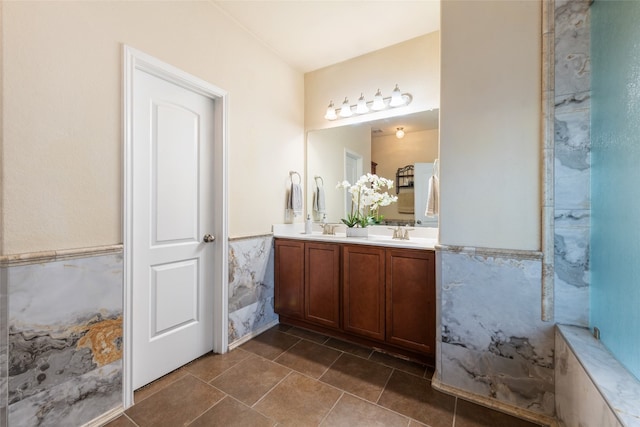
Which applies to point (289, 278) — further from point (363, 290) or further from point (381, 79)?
point (381, 79)

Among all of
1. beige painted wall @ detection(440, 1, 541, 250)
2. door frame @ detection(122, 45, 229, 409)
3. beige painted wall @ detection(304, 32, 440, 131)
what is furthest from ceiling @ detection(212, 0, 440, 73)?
door frame @ detection(122, 45, 229, 409)

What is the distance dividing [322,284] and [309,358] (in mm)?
587

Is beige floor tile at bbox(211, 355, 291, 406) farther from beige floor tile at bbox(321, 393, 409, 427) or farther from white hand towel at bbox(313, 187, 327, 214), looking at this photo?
white hand towel at bbox(313, 187, 327, 214)

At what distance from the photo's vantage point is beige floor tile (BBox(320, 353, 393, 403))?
1667 mm

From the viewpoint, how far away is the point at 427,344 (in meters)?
1.85

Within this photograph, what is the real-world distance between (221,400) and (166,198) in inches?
52.8

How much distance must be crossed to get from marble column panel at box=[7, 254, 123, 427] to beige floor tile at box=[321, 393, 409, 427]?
1231 mm

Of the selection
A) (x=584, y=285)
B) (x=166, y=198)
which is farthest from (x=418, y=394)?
(x=166, y=198)

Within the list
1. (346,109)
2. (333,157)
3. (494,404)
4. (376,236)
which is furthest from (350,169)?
(494,404)

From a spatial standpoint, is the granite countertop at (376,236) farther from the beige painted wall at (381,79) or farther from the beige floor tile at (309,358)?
the beige painted wall at (381,79)

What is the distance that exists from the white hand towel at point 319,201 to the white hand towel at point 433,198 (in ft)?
3.67

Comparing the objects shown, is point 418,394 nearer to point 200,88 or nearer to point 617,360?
point 617,360

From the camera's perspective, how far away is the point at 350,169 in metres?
2.80

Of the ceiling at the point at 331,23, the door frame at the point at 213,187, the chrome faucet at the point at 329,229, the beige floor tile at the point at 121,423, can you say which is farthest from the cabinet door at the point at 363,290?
the ceiling at the point at 331,23
